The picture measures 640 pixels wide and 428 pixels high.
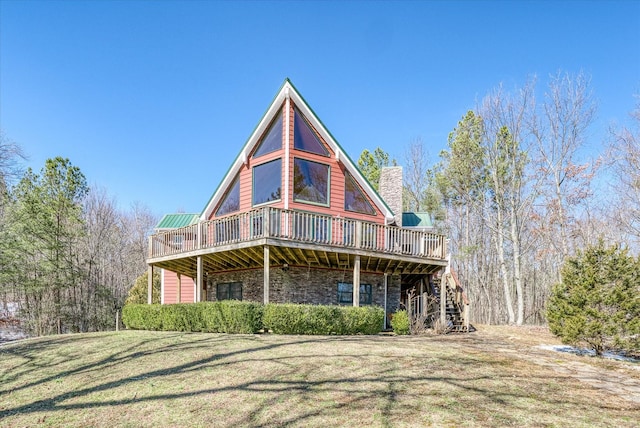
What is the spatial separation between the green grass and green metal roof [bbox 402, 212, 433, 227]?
10626 millimetres

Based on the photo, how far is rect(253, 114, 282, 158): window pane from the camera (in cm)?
1578

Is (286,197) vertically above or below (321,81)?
below

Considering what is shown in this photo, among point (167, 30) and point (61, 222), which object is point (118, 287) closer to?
point (61, 222)

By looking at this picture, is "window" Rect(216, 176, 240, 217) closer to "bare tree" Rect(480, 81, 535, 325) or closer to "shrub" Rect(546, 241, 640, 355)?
"shrub" Rect(546, 241, 640, 355)

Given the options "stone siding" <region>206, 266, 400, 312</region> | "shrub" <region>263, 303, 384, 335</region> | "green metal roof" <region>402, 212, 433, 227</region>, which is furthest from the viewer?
"green metal roof" <region>402, 212, 433, 227</region>

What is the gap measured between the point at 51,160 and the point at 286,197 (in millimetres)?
16919

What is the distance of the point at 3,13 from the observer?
45.9 ft

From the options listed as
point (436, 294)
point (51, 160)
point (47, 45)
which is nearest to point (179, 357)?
point (436, 294)

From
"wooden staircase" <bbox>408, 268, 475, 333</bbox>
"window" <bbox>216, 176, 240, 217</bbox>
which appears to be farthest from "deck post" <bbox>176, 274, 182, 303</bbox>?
"wooden staircase" <bbox>408, 268, 475, 333</bbox>

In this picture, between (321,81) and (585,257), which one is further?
(321,81)

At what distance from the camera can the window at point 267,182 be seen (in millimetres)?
15422

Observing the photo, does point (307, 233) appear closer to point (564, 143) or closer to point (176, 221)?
point (176, 221)

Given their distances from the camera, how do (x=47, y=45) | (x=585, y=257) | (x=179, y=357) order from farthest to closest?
(x=47, y=45), (x=585, y=257), (x=179, y=357)

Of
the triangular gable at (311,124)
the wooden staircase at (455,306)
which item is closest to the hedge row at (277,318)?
the wooden staircase at (455,306)
